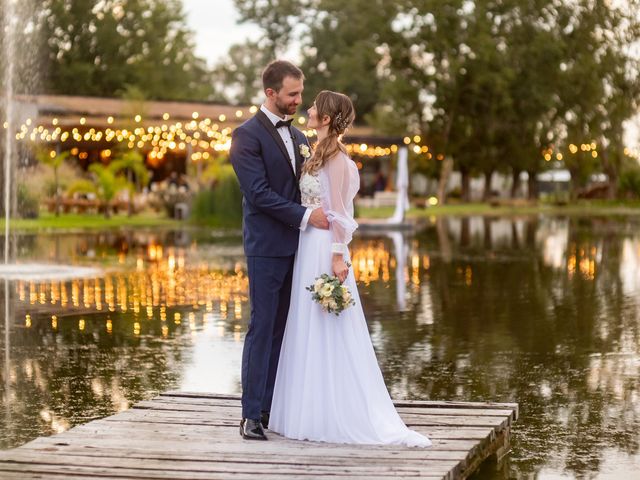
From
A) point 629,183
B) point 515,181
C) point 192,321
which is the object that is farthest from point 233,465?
point 629,183

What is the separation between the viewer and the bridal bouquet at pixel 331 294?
24.2ft

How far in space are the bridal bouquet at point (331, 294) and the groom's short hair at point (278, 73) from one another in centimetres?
105

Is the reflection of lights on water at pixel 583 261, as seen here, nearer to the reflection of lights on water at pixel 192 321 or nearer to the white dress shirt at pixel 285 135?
the reflection of lights on water at pixel 192 321

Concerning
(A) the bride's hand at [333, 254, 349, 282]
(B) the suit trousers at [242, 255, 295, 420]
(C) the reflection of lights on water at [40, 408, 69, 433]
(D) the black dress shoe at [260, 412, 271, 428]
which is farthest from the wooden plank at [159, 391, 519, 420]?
(A) the bride's hand at [333, 254, 349, 282]

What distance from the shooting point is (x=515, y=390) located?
10336mm

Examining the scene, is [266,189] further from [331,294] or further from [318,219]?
[331,294]

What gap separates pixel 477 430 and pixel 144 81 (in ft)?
270

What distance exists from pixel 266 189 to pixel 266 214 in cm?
16

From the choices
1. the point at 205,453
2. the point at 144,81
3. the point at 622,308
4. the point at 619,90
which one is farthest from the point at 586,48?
the point at 205,453

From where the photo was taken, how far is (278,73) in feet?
24.5

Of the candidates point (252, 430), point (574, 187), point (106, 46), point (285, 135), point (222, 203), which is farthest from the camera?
point (106, 46)

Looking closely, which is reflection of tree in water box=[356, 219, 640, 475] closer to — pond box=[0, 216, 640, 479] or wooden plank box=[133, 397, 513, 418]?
pond box=[0, 216, 640, 479]

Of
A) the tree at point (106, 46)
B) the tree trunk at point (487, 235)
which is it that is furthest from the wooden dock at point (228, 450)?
the tree at point (106, 46)

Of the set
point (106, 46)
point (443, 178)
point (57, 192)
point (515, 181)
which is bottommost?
point (57, 192)
